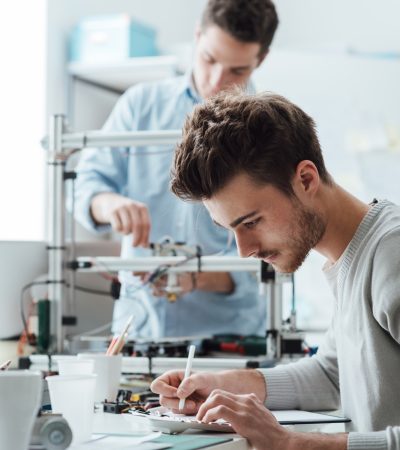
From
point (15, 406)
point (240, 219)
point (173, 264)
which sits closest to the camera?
point (15, 406)

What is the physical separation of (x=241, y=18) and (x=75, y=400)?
1.41 m

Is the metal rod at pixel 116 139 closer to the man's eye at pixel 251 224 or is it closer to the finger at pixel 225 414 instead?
the man's eye at pixel 251 224

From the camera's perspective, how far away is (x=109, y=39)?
3.71 m

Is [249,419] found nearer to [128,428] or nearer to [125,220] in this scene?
[128,428]

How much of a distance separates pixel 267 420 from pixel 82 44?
281 cm

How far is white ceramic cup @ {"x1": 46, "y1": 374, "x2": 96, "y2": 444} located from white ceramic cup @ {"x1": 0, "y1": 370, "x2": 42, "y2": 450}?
16 centimetres

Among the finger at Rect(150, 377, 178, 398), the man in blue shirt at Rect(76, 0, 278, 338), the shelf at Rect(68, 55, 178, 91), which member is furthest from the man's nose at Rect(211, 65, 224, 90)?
the shelf at Rect(68, 55, 178, 91)

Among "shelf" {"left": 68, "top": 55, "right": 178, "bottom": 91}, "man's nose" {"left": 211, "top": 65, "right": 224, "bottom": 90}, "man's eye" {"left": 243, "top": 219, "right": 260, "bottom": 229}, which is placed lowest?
"man's eye" {"left": 243, "top": 219, "right": 260, "bottom": 229}

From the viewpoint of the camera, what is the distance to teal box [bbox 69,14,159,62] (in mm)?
3682

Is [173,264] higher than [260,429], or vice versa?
[173,264]

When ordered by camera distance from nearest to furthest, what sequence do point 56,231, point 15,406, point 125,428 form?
point 15,406 → point 125,428 → point 56,231

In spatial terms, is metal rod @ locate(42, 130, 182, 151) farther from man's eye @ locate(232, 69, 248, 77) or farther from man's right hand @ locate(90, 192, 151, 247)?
man's eye @ locate(232, 69, 248, 77)

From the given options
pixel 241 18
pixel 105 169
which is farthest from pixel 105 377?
pixel 241 18

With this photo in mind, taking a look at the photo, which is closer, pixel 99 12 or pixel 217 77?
pixel 217 77
